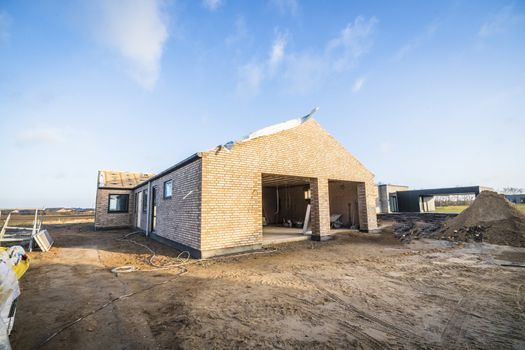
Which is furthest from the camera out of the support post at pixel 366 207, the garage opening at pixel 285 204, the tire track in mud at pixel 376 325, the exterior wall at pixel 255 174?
the garage opening at pixel 285 204

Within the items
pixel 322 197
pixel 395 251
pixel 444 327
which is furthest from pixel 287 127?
pixel 444 327

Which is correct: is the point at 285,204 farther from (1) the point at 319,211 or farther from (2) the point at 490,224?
(2) the point at 490,224

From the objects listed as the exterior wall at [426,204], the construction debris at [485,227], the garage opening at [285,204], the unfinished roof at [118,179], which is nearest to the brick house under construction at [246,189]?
the garage opening at [285,204]

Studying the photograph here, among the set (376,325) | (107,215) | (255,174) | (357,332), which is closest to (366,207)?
(255,174)

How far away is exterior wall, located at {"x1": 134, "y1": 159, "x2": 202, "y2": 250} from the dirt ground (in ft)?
3.85

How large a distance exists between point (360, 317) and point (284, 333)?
3.97ft

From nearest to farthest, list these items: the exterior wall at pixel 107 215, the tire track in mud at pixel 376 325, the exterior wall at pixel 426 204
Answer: the tire track in mud at pixel 376 325, the exterior wall at pixel 107 215, the exterior wall at pixel 426 204

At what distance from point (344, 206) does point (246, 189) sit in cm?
979

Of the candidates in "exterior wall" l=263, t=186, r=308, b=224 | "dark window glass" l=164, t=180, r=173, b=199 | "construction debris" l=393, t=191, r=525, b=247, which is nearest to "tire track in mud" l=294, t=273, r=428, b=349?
"dark window glass" l=164, t=180, r=173, b=199

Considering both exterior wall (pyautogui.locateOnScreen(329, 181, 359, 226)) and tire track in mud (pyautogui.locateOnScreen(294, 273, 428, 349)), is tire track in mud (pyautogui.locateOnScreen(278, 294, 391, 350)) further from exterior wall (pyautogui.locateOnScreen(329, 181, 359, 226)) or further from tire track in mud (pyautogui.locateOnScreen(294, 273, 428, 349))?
exterior wall (pyautogui.locateOnScreen(329, 181, 359, 226))

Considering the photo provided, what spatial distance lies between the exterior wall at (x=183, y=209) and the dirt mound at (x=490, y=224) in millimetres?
11684

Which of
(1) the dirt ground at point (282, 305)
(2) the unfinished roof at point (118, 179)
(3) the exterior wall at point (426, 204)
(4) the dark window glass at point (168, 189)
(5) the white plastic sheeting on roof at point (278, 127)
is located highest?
(5) the white plastic sheeting on roof at point (278, 127)

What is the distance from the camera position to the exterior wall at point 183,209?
7523 millimetres

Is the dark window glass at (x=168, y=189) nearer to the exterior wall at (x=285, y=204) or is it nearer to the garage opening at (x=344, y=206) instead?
the garage opening at (x=344, y=206)
